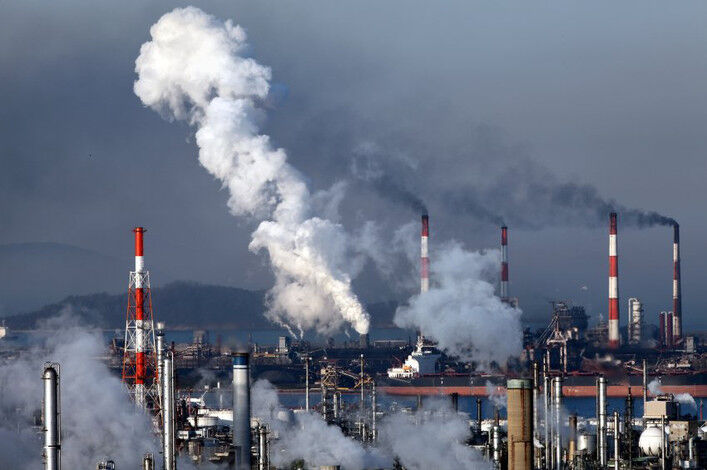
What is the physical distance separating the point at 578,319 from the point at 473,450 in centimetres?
6257

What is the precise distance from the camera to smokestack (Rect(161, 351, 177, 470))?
32094 millimetres

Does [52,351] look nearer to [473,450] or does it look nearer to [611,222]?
[473,450]

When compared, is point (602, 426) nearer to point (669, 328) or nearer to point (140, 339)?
point (140, 339)

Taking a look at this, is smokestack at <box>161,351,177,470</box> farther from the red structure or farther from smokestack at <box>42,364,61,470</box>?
the red structure

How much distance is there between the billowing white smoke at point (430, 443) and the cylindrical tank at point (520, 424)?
5347 millimetres

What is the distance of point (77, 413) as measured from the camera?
39375 millimetres

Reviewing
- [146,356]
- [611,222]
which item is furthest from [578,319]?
[146,356]

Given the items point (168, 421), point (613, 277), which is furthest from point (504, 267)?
point (168, 421)

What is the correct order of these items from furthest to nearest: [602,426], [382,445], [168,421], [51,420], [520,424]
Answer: [382,445]
[602,426]
[520,424]
[168,421]
[51,420]

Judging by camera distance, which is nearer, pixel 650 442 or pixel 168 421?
pixel 168 421

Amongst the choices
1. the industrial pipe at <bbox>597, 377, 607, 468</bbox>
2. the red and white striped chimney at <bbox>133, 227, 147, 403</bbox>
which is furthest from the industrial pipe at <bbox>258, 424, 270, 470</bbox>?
the red and white striped chimney at <bbox>133, 227, 147, 403</bbox>

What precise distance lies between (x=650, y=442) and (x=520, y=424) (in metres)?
15.2

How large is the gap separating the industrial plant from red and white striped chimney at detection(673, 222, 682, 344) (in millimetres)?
98

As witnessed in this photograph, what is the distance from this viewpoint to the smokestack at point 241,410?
40781 mm
